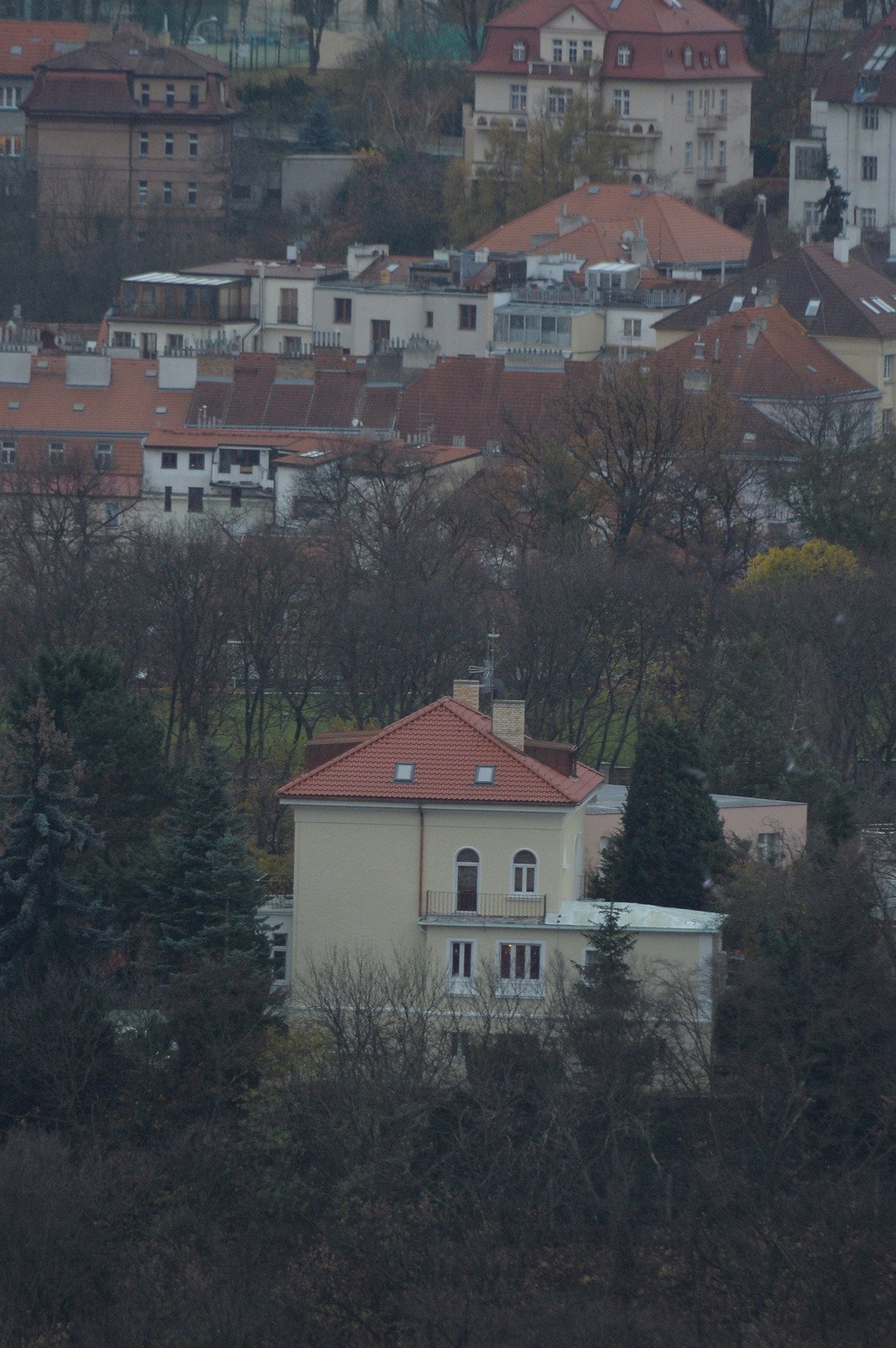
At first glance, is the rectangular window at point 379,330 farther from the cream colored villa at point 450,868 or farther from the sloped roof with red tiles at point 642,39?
the cream colored villa at point 450,868

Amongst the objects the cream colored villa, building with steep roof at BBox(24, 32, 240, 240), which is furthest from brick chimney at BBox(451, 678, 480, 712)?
building with steep roof at BBox(24, 32, 240, 240)

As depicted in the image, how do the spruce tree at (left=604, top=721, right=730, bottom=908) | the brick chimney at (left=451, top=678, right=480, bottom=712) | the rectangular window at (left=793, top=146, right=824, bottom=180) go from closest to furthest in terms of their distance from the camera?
the spruce tree at (left=604, top=721, right=730, bottom=908), the brick chimney at (left=451, top=678, right=480, bottom=712), the rectangular window at (left=793, top=146, right=824, bottom=180)

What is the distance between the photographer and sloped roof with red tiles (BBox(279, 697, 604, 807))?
3766 centimetres

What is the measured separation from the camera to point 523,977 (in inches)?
1464

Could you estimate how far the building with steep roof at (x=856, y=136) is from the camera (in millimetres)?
90562

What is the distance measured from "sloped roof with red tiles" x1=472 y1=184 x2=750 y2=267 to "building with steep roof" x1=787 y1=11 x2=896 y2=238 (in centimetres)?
279

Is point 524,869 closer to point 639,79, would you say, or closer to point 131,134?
point 639,79

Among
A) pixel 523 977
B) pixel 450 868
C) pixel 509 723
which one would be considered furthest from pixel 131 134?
pixel 523 977

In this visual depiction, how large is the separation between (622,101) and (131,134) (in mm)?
16787

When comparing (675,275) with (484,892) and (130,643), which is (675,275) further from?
(484,892)

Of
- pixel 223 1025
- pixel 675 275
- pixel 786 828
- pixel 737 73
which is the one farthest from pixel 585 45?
pixel 223 1025

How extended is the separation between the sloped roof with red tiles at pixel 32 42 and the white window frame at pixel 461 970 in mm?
74634

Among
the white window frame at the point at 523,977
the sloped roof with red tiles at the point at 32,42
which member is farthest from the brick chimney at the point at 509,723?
the sloped roof with red tiles at the point at 32,42

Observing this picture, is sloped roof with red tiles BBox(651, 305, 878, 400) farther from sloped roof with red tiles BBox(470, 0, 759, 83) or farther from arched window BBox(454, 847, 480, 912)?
arched window BBox(454, 847, 480, 912)
